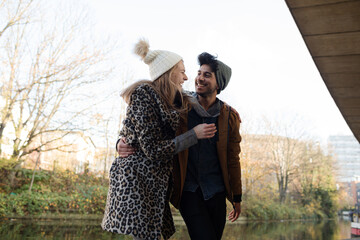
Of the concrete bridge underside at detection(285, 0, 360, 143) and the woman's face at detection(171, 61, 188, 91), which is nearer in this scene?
the woman's face at detection(171, 61, 188, 91)

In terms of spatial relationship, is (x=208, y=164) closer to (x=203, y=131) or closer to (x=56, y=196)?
(x=203, y=131)

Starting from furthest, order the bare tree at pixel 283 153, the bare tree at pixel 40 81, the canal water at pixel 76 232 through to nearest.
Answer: the bare tree at pixel 283 153 < the bare tree at pixel 40 81 < the canal water at pixel 76 232

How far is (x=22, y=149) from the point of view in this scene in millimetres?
10188

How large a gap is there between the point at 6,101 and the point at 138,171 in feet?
29.1

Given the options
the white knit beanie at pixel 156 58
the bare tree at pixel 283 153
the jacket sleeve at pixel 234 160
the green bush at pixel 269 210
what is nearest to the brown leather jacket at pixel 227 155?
the jacket sleeve at pixel 234 160

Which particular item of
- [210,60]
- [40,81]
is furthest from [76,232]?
[210,60]

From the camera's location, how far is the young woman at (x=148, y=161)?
1803mm

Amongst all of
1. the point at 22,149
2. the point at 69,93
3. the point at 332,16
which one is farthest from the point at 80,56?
the point at 332,16

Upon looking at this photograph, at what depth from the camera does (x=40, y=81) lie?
1002 cm

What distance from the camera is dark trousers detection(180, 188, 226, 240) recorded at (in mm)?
2121

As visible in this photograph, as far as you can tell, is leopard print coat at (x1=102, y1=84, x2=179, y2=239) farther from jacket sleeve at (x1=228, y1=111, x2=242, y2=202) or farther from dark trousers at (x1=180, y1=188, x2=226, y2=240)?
jacket sleeve at (x1=228, y1=111, x2=242, y2=202)

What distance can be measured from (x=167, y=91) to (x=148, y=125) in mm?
279

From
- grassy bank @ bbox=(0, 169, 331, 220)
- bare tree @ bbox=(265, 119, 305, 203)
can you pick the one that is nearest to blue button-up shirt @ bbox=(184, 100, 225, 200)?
grassy bank @ bbox=(0, 169, 331, 220)

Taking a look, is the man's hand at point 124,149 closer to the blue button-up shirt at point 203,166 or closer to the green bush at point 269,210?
A: the blue button-up shirt at point 203,166
